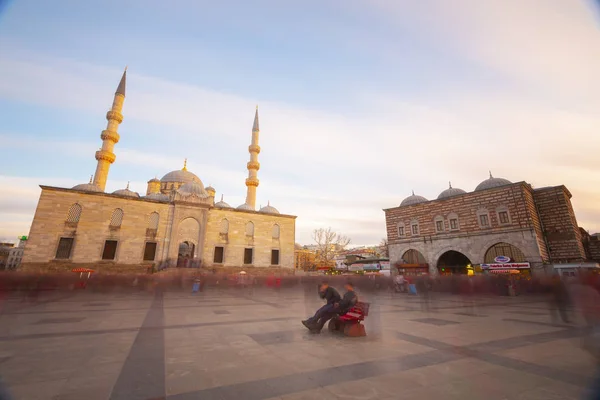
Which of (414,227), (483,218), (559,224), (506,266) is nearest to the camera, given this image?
(506,266)

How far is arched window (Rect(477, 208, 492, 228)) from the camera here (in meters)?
23.3

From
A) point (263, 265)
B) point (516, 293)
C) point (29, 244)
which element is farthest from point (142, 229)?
point (516, 293)

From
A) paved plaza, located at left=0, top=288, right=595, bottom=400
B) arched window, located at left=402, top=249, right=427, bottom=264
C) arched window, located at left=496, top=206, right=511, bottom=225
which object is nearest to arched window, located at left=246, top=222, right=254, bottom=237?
arched window, located at left=402, top=249, right=427, bottom=264

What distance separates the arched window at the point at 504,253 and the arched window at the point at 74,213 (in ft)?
119

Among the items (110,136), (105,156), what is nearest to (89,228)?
(105,156)

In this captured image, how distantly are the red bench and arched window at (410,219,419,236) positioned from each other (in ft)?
79.5

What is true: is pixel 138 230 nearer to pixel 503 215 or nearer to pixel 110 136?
pixel 110 136

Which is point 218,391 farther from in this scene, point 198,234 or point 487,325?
point 198,234

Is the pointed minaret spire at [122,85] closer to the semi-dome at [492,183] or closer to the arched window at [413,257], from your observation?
the arched window at [413,257]

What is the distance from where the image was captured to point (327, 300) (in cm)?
642

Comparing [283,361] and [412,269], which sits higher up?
[412,269]

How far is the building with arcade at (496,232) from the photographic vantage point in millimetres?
21359

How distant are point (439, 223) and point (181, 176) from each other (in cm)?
3391

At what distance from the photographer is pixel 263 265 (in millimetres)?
30656
